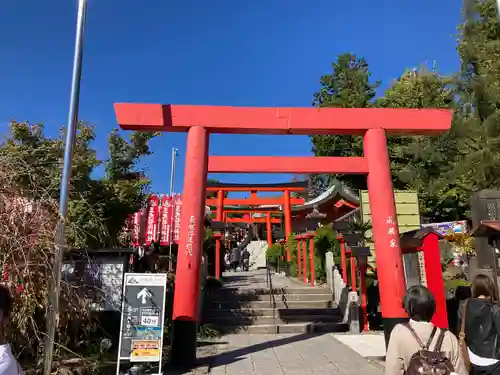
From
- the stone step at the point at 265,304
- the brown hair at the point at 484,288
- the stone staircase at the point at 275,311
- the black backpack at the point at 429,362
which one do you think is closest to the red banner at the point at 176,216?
the stone staircase at the point at 275,311

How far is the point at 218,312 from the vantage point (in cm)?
986

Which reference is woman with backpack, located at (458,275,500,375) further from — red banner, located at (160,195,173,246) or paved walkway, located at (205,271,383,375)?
red banner, located at (160,195,173,246)

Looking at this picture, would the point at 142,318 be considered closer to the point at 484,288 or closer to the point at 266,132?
the point at 266,132

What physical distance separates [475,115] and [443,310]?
10306mm

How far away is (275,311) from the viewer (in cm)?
991

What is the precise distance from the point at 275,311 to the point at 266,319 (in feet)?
1.47

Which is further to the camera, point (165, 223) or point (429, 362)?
point (165, 223)

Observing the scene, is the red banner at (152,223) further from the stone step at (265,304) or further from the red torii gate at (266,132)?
the red torii gate at (266,132)

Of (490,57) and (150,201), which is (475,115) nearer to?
(490,57)

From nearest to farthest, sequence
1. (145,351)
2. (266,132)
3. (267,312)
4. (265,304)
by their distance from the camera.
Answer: (145,351) → (266,132) → (267,312) → (265,304)

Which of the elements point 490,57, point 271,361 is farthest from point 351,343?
point 490,57

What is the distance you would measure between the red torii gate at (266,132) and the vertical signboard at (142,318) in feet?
2.40

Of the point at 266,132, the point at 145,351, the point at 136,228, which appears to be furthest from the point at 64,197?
the point at 136,228

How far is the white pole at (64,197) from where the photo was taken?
13.9 ft
